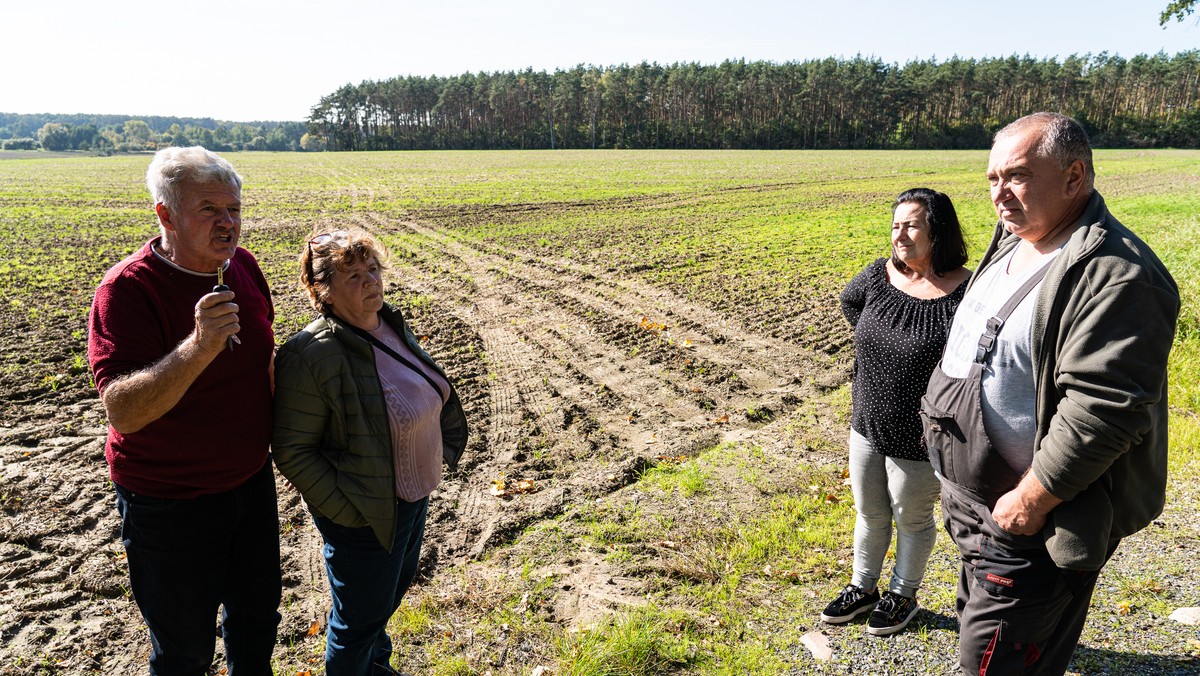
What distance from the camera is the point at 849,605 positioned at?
3701 millimetres

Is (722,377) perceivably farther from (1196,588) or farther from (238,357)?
(238,357)

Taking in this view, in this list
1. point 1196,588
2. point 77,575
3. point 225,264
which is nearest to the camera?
point 225,264

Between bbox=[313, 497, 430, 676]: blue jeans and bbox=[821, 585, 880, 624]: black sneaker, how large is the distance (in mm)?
2292

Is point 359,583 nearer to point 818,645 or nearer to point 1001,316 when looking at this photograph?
point 818,645

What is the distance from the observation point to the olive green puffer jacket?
2715 millimetres

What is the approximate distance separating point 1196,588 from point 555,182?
31.5 metres

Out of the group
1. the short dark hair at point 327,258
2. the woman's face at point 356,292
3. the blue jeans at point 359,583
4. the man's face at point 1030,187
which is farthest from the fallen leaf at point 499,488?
the man's face at point 1030,187

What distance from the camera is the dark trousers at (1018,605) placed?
7.72ft

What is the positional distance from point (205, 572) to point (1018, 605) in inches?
125

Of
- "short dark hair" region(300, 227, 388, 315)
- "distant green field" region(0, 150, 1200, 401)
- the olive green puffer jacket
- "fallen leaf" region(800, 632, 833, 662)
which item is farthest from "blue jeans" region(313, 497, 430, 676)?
"distant green field" region(0, 150, 1200, 401)

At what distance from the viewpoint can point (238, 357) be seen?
2744 millimetres

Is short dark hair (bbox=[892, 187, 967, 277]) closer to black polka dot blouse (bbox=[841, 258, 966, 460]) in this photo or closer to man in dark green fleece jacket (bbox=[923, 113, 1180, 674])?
black polka dot blouse (bbox=[841, 258, 966, 460])

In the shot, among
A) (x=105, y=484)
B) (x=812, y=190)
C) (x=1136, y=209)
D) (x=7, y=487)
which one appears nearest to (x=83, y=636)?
(x=105, y=484)

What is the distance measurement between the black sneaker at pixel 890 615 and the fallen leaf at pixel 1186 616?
4.34 ft
